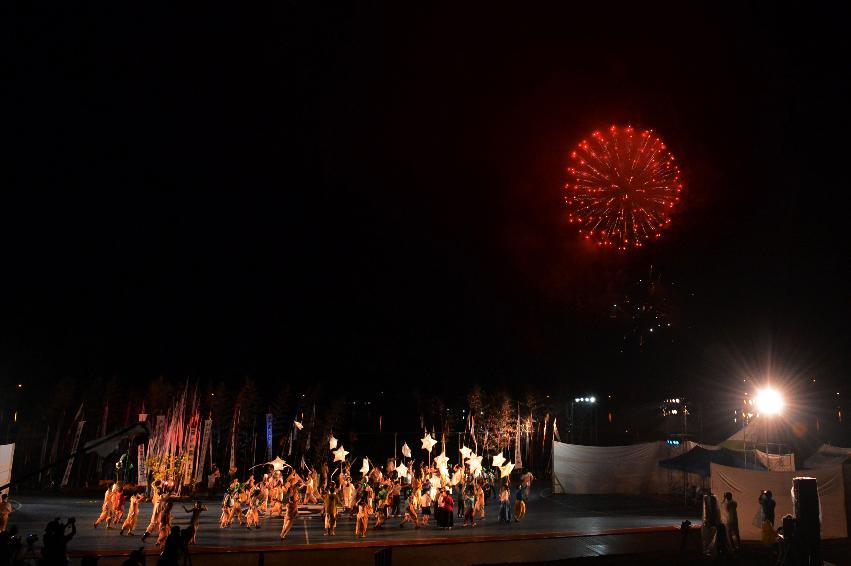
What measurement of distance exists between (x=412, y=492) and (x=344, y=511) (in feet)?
13.3

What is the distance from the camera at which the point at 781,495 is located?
52.8ft

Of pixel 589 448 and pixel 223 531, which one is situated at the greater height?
pixel 589 448

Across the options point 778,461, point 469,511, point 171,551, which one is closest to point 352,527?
point 469,511

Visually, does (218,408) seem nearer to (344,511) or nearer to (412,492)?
(344,511)

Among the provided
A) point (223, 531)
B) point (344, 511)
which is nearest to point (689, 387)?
point (344, 511)

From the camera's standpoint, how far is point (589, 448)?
28.3 metres

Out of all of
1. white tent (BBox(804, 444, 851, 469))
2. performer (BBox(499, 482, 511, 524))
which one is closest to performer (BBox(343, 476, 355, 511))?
performer (BBox(499, 482, 511, 524))

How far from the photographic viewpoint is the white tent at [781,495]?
52.8ft

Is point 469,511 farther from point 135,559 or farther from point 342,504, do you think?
point 135,559

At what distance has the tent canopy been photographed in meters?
21.6

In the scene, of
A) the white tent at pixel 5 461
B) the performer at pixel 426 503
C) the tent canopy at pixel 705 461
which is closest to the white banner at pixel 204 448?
the white tent at pixel 5 461

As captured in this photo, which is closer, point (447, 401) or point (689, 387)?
point (689, 387)

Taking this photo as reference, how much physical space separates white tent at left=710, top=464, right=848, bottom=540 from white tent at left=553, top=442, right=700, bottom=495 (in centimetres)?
931

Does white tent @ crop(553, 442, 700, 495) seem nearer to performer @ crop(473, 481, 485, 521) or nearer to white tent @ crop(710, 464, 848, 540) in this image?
performer @ crop(473, 481, 485, 521)
